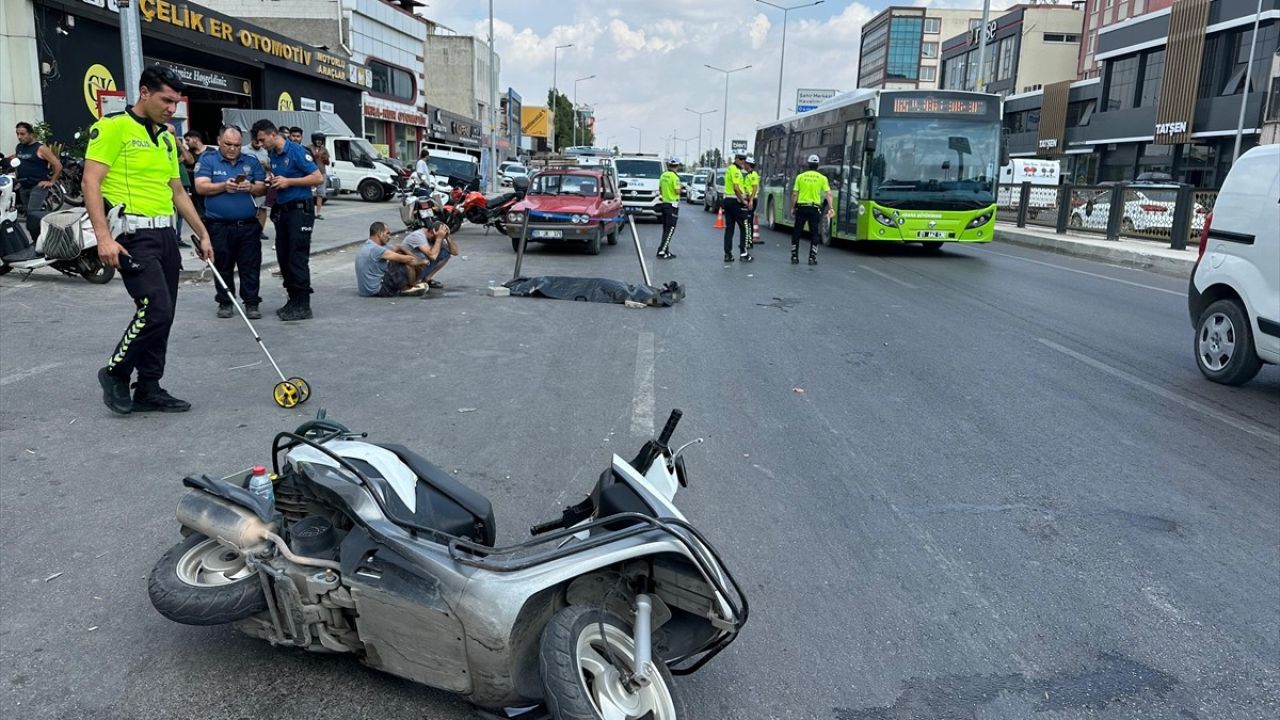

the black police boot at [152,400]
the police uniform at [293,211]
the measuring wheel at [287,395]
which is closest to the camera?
the black police boot at [152,400]

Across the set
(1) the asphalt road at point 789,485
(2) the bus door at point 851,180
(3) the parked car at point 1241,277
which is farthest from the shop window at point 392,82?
(3) the parked car at point 1241,277

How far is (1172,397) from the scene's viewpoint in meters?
7.02

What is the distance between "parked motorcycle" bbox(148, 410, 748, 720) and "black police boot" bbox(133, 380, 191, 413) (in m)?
3.13

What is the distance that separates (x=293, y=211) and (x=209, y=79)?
72.3 feet

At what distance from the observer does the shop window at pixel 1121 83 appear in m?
48.2

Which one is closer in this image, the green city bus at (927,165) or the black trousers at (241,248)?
the black trousers at (241,248)

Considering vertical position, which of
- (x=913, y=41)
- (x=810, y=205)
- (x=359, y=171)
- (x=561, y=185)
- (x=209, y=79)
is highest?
(x=913, y=41)

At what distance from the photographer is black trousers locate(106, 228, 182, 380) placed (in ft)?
18.0

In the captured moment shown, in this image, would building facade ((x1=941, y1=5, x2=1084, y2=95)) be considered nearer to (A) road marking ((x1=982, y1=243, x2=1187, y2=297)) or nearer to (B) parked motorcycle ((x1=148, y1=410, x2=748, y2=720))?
(A) road marking ((x1=982, y1=243, x2=1187, y2=297))

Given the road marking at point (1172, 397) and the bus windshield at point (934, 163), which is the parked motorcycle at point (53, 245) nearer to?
the road marking at point (1172, 397)

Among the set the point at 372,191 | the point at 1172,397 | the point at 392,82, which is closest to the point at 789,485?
the point at 1172,397

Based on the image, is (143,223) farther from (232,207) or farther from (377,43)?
(377,43)

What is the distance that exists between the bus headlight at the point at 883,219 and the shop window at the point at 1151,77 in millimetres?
36786

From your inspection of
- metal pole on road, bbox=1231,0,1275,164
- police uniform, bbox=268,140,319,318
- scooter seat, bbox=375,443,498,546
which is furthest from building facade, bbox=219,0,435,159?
scooter seat, bbox=375,443,498,546
